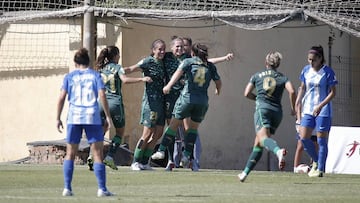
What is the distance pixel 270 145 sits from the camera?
1577 cm

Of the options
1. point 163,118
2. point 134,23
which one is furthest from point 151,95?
point 134,23

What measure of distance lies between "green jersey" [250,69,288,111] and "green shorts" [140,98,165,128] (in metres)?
3.12

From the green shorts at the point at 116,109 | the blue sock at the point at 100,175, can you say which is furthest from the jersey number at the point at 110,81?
the blue sock at the point at 100,175

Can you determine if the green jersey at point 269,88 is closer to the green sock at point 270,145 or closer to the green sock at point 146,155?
the green sock at point 270,145

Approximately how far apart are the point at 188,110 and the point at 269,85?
98.7 inches

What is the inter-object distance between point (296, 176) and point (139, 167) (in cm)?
268

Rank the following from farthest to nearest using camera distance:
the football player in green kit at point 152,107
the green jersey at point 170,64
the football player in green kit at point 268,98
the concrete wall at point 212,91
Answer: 1. the concrete wall at point 212,91
2. the green jersey at point 170,64
3. the football player in green kit at point 152,107
4. the football player in green kit at point 268,98

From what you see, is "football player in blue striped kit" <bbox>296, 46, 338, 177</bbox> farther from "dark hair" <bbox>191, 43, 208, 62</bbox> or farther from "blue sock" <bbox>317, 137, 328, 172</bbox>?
"dark hair" <bbox>191, 43, 208, 62</bbox>

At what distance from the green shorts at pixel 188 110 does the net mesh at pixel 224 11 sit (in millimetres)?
4589

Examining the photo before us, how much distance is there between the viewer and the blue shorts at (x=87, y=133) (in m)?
13.8

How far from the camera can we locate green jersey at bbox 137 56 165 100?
63.0ft

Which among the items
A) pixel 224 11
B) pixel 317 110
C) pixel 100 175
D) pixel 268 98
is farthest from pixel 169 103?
pixel 100 175

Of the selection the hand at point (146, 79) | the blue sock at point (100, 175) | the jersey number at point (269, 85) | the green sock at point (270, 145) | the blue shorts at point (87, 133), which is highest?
the jersey number at point (269, 85)

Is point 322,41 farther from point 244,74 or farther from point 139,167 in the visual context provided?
point 139,167
